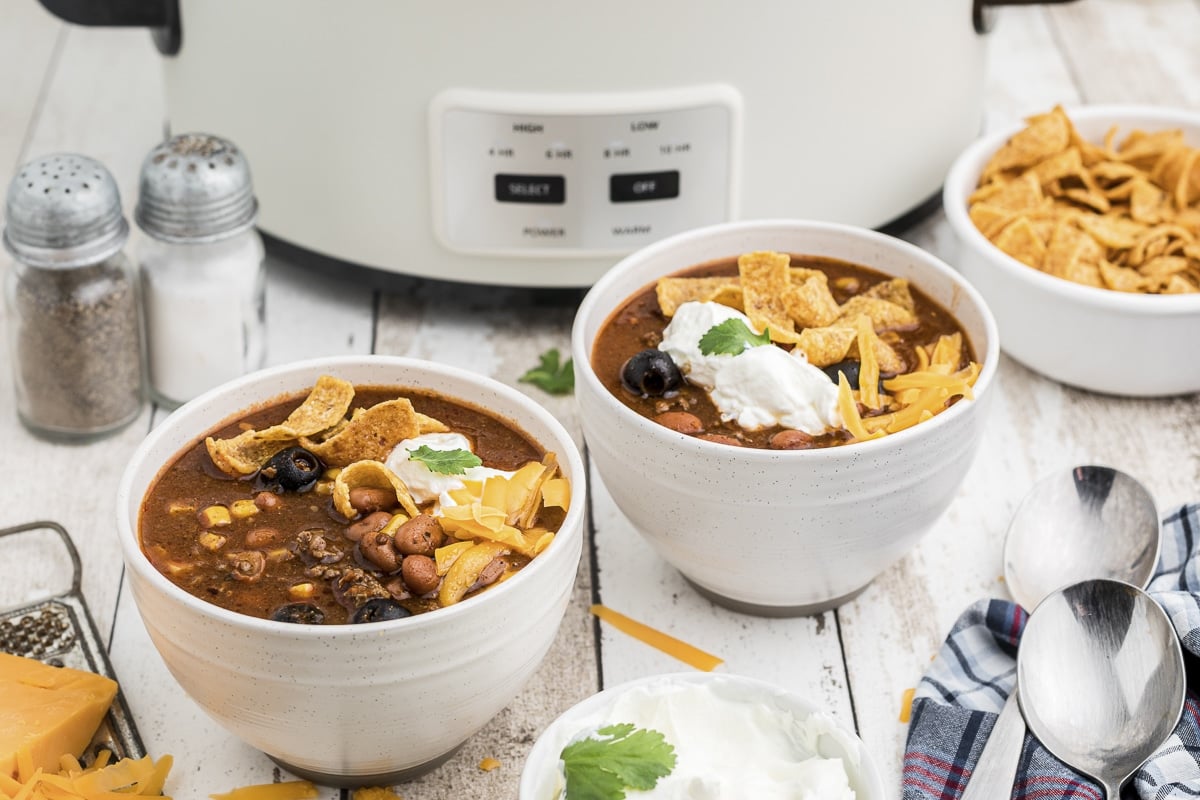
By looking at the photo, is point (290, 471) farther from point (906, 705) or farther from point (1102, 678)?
point (1102, 678)

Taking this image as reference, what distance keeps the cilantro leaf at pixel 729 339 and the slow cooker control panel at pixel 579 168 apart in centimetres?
40

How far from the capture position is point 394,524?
121 cm

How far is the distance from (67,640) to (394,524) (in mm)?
424

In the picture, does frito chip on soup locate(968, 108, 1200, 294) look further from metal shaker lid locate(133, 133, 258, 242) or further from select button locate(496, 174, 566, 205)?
metal shaker lid locate(133, 133, 258, 242)

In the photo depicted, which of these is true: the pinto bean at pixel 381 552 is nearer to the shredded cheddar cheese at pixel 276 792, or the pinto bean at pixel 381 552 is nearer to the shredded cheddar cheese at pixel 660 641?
the shredded cheddar cheese at pixel 276 792

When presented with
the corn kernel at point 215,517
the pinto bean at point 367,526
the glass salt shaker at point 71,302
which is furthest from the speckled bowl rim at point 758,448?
the glass salt shaker at point 71,302

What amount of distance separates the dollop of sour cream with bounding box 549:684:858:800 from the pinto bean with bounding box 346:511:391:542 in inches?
9.4

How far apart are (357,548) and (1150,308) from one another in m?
0.99

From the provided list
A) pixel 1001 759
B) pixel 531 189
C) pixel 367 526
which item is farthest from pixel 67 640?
pixel 1001 759

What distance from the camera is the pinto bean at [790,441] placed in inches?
51.8

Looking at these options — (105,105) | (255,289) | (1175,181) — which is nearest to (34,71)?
(105,105)

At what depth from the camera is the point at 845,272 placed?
1578 millimetres

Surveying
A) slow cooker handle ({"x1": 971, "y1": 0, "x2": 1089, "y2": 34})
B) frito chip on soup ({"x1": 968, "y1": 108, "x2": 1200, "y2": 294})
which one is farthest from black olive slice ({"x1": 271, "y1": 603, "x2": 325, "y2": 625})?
slow cooker handle ({"x1": 971, "y1": 0, "x2": 1089, "y2": 34})

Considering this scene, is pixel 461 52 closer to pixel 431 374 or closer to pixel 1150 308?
pixel 431 374
